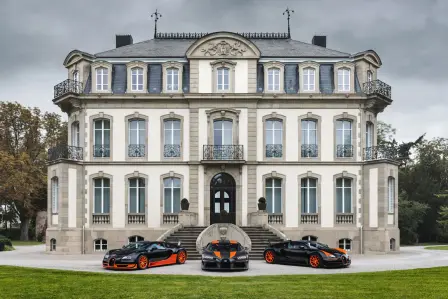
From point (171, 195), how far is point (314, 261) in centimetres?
1315

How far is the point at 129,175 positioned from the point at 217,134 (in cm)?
587

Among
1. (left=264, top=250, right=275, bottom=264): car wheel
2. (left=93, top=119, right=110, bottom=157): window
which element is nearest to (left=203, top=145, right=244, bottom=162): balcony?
(left=93, top=119, right=110, bottom=157): window

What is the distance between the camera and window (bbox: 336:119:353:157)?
123ft

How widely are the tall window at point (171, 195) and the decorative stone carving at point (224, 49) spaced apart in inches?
315

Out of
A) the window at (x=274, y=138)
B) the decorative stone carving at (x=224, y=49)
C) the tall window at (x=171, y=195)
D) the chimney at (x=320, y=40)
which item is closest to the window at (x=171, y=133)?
the tall window at (x=171, y=195)

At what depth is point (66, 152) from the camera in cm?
3684

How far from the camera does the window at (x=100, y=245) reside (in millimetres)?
→ 36719

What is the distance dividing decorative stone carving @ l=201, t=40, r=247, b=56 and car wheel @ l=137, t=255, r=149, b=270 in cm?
1583

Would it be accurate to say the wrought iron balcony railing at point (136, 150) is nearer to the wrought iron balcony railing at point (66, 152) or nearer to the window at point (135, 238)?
the wrought iron balcony railing at point (66, 152)

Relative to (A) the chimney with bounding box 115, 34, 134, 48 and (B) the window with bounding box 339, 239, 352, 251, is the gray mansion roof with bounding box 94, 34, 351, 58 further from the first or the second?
(B) the window with bounding box 339, 239, 352, 251

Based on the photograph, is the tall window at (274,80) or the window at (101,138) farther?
the tall window at (274,80)

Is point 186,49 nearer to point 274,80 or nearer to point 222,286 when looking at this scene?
point 274,80

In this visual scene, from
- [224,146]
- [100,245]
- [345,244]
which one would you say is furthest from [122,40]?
[345,244]

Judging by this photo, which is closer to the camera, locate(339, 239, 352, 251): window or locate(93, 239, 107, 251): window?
locate(93, 239, 107, 251): window
